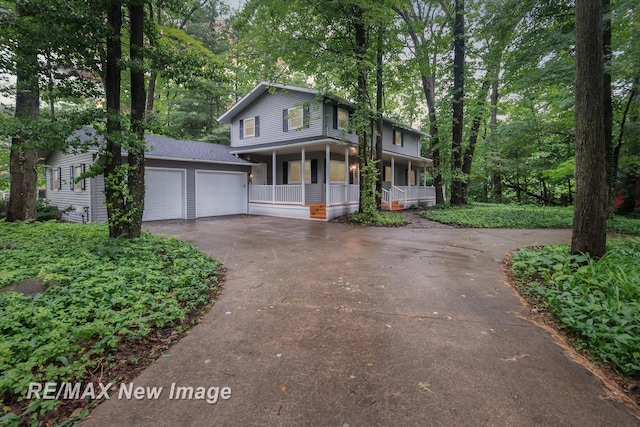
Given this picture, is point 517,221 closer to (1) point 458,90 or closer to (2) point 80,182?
(1) point 458,90

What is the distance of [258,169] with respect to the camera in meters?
16.0

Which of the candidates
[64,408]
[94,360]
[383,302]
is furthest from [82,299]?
[383,302]

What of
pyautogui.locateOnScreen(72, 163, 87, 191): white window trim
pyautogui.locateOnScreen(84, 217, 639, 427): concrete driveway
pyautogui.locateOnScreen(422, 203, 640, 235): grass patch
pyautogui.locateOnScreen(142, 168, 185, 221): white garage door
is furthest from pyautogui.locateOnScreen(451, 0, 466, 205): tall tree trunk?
pyautogui.locateOnScreen(72, 163, 87, 191): white window trim

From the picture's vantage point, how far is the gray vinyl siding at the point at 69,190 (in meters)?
11.2

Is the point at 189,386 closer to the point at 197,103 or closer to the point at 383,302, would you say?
the point at 383,302

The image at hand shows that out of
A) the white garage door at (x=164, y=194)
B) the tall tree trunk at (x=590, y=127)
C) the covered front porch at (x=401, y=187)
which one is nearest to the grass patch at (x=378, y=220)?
the covered front porch at (x=401, y=187)

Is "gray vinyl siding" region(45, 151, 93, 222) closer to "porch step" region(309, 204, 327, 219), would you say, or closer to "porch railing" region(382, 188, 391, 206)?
"porch step" region(309, 204, 327, 219)

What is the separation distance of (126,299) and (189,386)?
1.65 m

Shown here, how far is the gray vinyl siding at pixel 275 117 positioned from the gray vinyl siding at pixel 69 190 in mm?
7159

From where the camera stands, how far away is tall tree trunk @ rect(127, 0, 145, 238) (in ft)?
17.7

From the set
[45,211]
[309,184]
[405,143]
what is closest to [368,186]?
[309,184]

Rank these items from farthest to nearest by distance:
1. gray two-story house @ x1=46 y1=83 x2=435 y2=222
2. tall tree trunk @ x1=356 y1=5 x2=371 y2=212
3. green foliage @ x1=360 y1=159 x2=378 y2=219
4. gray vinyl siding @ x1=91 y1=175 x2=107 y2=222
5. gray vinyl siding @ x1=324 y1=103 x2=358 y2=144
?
gray vinyl siding @ x1=324 y1=103 x2=358 y2=144
gray two-story house @ x1=46 y1=83 x2=435 y2=222
green foliage @ x1=360 y1=159 x2=378 y2=219
gray vinyl siding @ x1=91 y1=175 x2=107 y2=222
tall tree trunk @ x1=356 y1=5 x2=371 y2=212

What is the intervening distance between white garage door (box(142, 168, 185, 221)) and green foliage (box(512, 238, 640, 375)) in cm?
1262

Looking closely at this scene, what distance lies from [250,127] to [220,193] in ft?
13.4
